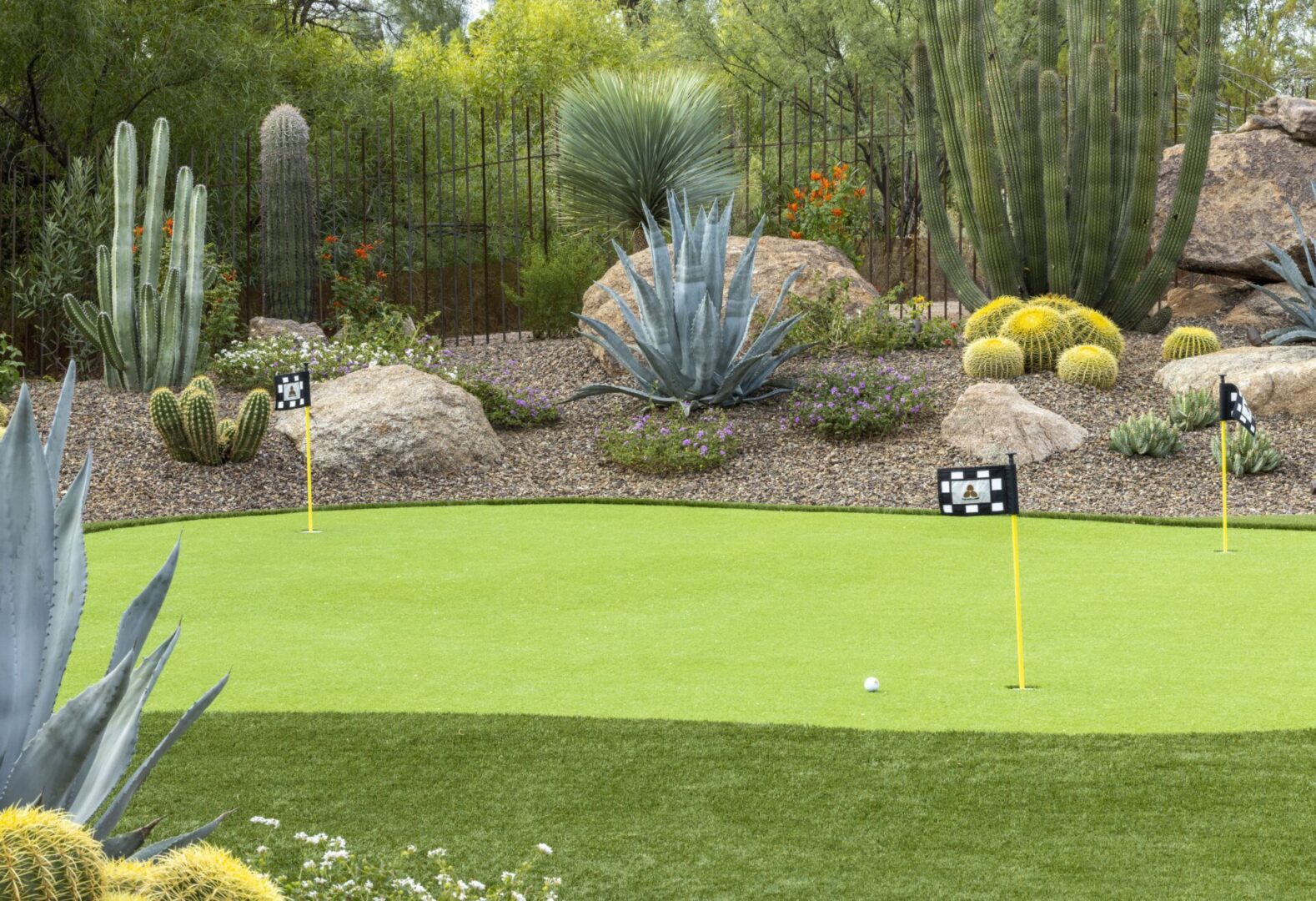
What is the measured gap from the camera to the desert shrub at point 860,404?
11.3 metres

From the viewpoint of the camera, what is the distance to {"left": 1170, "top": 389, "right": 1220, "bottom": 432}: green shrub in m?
10.9

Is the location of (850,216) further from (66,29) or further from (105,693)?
(105,693)

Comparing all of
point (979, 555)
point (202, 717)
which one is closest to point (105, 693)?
point (202, 717)

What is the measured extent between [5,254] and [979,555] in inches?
561

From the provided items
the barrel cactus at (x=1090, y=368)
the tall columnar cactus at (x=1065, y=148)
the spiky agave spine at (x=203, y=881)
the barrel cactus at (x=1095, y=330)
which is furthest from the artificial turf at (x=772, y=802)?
the tall columnar cactus at (x=1065, y=148)

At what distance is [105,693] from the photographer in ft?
7.02

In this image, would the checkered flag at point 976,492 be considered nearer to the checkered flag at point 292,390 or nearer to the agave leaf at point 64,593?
the agave leaf at point 64,593

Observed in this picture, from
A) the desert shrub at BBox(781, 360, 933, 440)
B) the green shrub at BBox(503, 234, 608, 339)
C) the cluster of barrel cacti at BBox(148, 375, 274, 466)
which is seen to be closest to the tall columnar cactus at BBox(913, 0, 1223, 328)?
the desert shrub at BBox(781, 360, 933, 440)

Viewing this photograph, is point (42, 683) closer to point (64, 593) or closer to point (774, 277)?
point (64, 593)

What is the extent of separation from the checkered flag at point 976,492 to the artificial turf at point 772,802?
1.20 metres

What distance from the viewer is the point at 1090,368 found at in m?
11.9

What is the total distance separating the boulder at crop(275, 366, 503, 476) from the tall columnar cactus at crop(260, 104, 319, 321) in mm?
4405

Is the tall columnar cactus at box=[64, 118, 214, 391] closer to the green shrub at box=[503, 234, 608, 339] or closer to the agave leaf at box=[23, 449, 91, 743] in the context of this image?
the green shrub at box=[503, 234, 608, 339]

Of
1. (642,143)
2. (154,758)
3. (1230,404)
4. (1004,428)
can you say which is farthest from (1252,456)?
(154,758)
